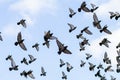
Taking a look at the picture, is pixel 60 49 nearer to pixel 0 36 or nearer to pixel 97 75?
pixel 0 36

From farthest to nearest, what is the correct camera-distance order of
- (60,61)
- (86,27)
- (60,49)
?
(60,61), (86,27), (60,49)

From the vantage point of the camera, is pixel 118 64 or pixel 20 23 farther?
pixel 118 64

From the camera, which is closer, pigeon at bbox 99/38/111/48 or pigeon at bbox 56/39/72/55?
pigeon at bbox 56/39/72/55

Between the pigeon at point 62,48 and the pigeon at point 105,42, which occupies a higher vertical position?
the pigeon at point 105,42

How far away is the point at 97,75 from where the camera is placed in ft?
595

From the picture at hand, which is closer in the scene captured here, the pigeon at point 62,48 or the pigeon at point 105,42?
the pigeon at point 62,48

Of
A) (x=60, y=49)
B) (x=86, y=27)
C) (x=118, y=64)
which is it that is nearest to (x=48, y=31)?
(x=60, y=49)

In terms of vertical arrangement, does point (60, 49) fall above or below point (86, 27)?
below

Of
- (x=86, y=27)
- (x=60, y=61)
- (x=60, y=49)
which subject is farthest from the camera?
(x=60, y=61)

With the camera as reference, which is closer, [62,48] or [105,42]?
[62,48]

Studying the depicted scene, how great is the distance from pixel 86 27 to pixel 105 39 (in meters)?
7.31

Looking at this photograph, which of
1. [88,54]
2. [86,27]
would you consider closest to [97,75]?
[88,54]

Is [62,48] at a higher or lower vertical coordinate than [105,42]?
lower

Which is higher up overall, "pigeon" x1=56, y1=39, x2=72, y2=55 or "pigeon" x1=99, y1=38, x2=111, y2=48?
"pigeon" x1=99, y1=38, x2=111, y2=48
